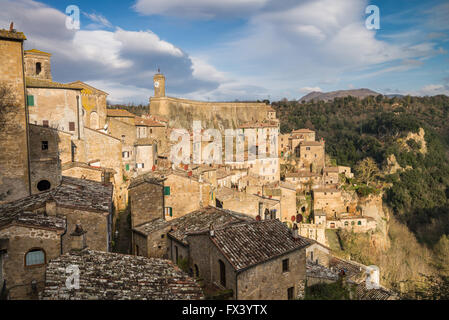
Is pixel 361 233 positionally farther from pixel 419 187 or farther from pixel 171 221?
pixel 171 221

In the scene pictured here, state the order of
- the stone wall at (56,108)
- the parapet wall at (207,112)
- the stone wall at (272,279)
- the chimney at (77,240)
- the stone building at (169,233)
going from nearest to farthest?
1. the chimney at (77,240)
2. the stone wall at (272,279)
3. the stone building at (169,233)
4. the stone wall at (56,108)
5. the parapet wall at (207,112)

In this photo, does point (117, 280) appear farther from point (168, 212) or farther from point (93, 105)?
point (93, 105)

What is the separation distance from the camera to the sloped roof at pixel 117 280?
8273 millimetres

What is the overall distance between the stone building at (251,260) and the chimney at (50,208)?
16.6ft

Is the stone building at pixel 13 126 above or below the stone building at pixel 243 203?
above

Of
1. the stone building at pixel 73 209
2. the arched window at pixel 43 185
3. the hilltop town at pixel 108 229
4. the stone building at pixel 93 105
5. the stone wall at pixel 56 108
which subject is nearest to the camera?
the hilltop town at pixel 108 229

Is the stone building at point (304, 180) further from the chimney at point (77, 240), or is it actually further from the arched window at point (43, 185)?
the chimney at point (77, 240)

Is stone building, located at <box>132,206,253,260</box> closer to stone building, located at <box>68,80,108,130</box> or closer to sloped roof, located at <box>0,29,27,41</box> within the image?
sloped roof, located at <box>0,29,27,41</box>

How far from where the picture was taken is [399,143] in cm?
6988

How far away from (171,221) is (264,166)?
35.2 m

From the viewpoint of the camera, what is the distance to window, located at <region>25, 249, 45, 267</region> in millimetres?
10195

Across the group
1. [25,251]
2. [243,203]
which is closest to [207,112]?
[243,203]

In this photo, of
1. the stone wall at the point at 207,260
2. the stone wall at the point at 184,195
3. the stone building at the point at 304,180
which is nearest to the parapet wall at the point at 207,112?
the stone building at the point at 304,180

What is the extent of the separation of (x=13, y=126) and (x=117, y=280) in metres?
8.16
